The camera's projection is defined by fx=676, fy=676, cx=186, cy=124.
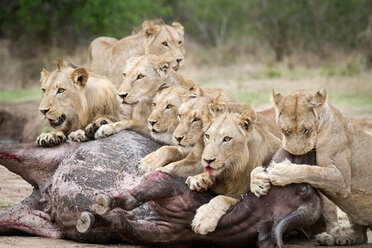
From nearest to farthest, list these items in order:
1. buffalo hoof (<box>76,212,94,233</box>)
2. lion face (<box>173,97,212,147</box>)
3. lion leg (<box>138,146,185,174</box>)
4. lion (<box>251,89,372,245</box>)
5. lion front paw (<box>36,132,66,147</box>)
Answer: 1. buffalo hoof (<box>76,212,94,233</box>)
2. lion (<box>251,89,372,245</box>)
3. lion face (<box>173,97,212,147</box>)
4. lion leg (<box>138,146,185,174</box>)
5. lion front paw (<box>36,132,66,147</box>)

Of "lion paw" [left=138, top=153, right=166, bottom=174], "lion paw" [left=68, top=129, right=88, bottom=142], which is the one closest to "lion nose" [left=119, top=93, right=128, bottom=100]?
"lion paw" [left=68, top=129, right=88, bottom=142]

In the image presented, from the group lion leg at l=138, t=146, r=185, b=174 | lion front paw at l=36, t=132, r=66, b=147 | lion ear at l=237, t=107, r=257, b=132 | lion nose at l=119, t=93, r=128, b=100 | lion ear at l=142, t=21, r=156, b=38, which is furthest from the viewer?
lion ear at l=142, t=21, r=156, b=38

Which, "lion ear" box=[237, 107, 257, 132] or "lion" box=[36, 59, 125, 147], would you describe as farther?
"lion" box=[36, 59, 125, 147]

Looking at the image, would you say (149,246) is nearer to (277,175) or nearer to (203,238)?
(203,238)

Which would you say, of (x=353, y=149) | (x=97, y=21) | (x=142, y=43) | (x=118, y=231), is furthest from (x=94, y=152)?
(x=97, y=21)

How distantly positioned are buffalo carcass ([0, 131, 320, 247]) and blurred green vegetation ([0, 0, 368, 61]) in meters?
15.4

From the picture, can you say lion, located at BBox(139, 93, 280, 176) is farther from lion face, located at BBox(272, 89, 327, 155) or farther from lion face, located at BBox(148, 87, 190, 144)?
lion face, located at BBox(272, 89, 327, 155)

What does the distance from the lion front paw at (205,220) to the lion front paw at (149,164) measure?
0.72 metres

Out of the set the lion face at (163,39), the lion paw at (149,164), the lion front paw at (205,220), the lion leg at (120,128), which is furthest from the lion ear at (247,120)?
the lion face at (163,39)

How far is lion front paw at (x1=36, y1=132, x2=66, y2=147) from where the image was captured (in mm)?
5434

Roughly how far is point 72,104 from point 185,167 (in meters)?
1.31

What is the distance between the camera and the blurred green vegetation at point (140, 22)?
20781 mm

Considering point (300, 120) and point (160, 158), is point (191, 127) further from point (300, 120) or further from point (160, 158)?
point (300, 120)

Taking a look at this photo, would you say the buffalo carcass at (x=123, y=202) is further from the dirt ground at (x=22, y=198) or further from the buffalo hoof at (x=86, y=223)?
the dirt ground at (x=22, y=198)
